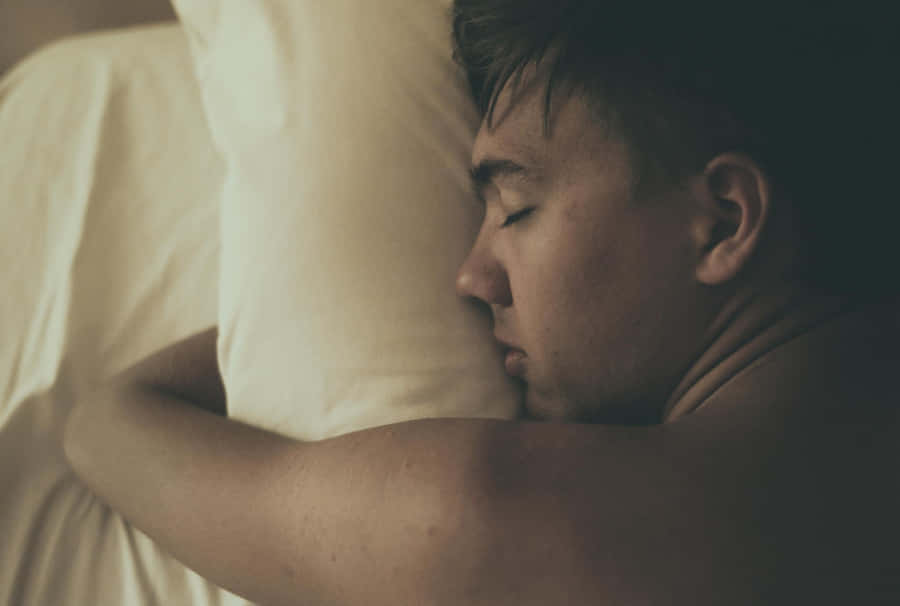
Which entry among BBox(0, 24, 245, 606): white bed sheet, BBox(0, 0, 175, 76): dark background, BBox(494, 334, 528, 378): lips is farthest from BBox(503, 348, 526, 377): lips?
BBox(0, 0, 175, 76): dark background

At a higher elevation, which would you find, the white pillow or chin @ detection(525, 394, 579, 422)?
the white pillow

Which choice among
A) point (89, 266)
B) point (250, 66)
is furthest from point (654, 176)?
point (89, 266)

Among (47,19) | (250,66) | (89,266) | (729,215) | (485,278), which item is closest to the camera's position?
(729,215)

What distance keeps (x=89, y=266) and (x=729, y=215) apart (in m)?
0.79

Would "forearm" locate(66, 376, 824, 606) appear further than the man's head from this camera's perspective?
No

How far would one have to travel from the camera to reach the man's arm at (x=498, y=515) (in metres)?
0.51

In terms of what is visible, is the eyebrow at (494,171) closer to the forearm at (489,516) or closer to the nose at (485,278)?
the nose at (485,278)

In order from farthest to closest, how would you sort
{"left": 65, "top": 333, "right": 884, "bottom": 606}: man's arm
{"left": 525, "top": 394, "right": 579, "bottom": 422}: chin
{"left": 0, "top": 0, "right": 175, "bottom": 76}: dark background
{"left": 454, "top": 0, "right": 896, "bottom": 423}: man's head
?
{"left": 0, "top": 0, "right": 175, "bottom": 76}: dark background, {"left": 525, "top": 394, "right": 579, "bottom": 422}: chin, {"left": 454, "top": 0, "right": 896, "bottom": 423}: man's head, {"left": 65, "top": 333, "right": 884, "bottom": 606}: man's arm

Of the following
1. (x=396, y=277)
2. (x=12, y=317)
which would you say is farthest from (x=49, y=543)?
(x=396, y=277)

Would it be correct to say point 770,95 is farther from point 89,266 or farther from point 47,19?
point 47,19

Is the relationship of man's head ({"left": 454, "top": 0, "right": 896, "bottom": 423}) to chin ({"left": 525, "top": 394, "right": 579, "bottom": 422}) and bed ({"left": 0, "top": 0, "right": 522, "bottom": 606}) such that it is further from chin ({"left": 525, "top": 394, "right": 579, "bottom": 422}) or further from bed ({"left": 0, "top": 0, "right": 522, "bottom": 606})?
bed ({"left": 0, "top": 0, "right": 522, "bottom": 606})

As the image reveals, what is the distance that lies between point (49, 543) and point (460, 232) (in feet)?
1.73

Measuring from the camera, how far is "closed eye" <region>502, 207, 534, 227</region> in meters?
0.69

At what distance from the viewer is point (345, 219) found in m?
0.76
